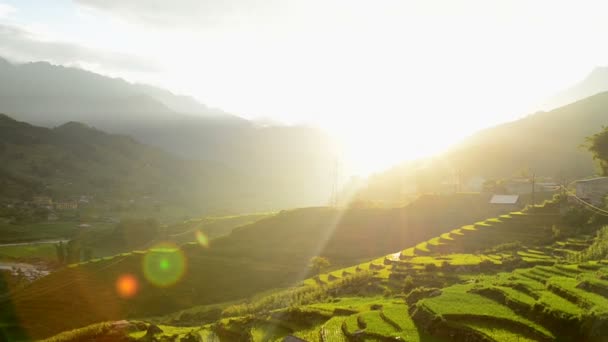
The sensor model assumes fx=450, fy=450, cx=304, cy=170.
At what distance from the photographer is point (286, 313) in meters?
22.9

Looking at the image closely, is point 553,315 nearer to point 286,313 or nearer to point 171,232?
point 286,313

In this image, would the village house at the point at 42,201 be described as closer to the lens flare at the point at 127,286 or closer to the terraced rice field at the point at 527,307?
the lens flare at the point at 127,286

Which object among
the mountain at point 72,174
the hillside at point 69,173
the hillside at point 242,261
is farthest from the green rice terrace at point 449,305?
the mountain at point 72,174

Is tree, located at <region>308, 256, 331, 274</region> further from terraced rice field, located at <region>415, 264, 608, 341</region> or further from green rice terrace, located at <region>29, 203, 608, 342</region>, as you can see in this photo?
terraced rice field, located at <region>415, 264, 608, 341</region>

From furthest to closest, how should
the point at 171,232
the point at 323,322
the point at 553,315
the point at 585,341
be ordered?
1. the point at 171,232
2. the point at 323,322
3. the point at 553,315
4. the point at 585,341

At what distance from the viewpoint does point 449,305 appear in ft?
57.5

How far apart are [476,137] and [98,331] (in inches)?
5716

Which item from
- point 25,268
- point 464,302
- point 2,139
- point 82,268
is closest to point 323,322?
point 464,302

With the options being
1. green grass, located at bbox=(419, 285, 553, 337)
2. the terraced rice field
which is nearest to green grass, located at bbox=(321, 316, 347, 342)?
the terraced rice field

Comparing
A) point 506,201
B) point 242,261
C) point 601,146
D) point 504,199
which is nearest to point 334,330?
point 242,261

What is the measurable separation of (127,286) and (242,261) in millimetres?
13552

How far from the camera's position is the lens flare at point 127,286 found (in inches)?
1784

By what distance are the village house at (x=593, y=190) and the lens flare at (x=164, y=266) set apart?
137ft

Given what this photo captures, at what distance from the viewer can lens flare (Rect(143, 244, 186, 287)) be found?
159 feet
